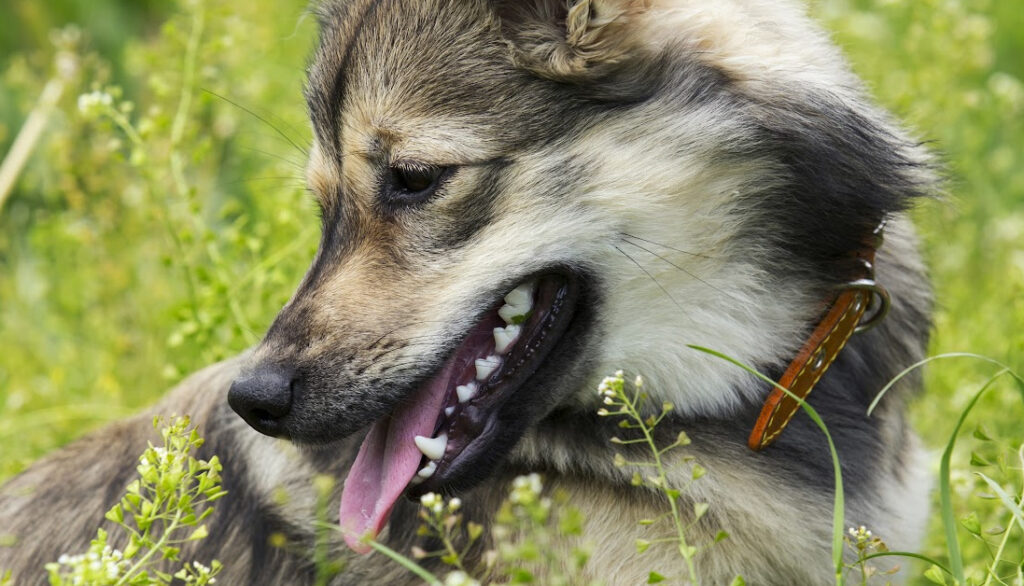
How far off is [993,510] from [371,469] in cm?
198

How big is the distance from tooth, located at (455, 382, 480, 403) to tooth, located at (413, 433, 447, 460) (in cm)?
11

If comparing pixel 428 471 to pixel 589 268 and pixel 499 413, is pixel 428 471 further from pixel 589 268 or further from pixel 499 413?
pixel 589 268

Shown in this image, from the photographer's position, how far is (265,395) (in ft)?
8.80

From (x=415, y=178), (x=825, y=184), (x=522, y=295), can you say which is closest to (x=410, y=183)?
(x=415, y=178)

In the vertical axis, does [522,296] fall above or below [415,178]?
below

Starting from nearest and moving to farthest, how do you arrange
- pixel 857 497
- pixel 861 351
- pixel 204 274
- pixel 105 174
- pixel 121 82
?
1. pixel 857 497
2. pixel 861 351
3. pixel 204 274
4. pixel 105 174
5. pixel 121 82

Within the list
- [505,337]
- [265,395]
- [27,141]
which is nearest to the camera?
[265,395]

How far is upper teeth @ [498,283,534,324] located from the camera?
279cm

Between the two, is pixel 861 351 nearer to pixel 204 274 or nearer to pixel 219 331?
pixel 204 274

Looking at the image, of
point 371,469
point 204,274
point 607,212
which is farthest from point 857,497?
point 204,274

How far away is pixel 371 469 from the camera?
285 centimetres

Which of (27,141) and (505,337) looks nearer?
(505,337)

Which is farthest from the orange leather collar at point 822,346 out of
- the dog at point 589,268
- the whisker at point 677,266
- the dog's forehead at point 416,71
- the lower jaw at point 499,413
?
the dog's forehead at point 416,71

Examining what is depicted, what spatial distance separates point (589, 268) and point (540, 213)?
185 mm
